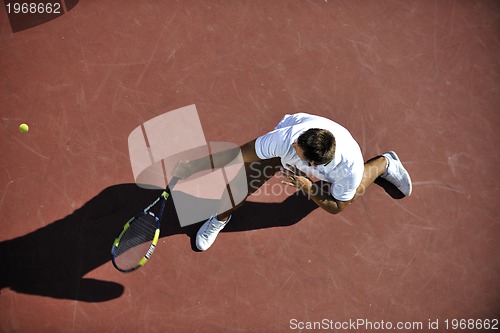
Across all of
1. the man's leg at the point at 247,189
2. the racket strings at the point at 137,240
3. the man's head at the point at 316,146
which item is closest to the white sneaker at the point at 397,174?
the man's leg at the point at 247,189

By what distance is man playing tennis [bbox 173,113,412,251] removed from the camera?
2.93 m

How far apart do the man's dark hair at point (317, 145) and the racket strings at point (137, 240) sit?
1800 millimetres

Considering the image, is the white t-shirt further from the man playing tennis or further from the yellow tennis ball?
the yellow tennis ball

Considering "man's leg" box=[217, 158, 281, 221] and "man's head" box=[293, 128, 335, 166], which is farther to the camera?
"man's leg" box=[217, 158, 281, 221]

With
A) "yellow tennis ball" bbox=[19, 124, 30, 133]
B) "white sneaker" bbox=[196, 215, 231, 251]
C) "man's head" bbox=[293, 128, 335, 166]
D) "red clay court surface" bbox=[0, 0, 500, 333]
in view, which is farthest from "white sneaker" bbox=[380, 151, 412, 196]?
"yellow tennis ball" bbox=[19, 124, 30, 133]

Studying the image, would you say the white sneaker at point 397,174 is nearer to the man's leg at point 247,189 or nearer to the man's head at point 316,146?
the man's leg at point 247,189

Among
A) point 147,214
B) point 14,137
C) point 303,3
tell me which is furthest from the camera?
point 303,3

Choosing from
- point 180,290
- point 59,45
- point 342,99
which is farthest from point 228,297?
point 59,45

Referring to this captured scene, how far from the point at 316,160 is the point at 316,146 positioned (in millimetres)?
108

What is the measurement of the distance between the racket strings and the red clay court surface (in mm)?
174

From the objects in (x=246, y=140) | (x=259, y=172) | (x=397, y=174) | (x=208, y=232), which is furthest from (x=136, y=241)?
(x=397, y=174)

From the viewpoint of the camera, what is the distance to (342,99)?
174 inches

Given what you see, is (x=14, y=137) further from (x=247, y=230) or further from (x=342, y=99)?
(x=342, y=99)

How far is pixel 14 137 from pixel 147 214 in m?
1.64
